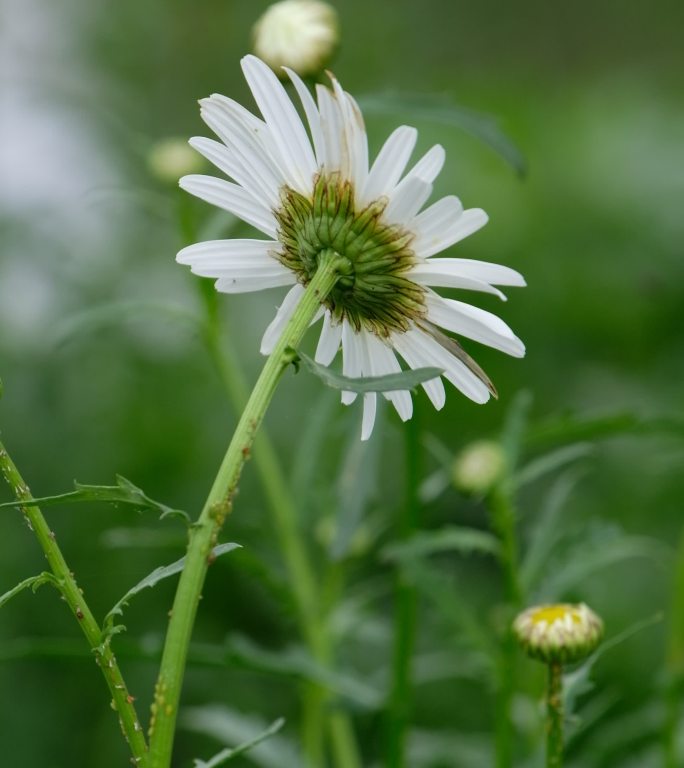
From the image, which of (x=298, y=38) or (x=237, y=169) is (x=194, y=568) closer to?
(x=237, y=169)

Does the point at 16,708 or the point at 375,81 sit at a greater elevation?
the point at 375,81

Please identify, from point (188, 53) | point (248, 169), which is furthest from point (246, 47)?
point (248, 169)

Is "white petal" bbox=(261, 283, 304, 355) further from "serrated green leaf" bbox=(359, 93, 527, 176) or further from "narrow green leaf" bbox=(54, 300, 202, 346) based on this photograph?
"narrow green leaf" bbox=(54, 300, 202, 346)

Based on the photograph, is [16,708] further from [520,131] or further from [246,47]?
[246,47]

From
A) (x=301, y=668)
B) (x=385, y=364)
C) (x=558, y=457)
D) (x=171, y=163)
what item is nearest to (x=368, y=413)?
(x=385, y=364)

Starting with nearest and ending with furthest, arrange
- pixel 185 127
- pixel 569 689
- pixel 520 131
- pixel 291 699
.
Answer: pixel 569 689
pixel 291 699
pixel 520 131
pixel 185 127

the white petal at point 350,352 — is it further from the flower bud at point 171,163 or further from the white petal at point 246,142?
the flower bud at point 171,163

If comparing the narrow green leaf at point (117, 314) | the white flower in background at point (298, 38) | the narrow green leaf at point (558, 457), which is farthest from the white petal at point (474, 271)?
the narrow green leaf at point (117, 314)

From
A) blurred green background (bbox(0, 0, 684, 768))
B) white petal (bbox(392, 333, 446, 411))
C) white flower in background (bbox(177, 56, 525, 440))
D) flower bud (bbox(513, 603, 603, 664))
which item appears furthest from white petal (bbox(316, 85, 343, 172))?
blurred green background (bbox(0, 0, 684, 768))

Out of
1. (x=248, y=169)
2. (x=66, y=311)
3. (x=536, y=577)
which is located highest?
(x=66, y=311)
